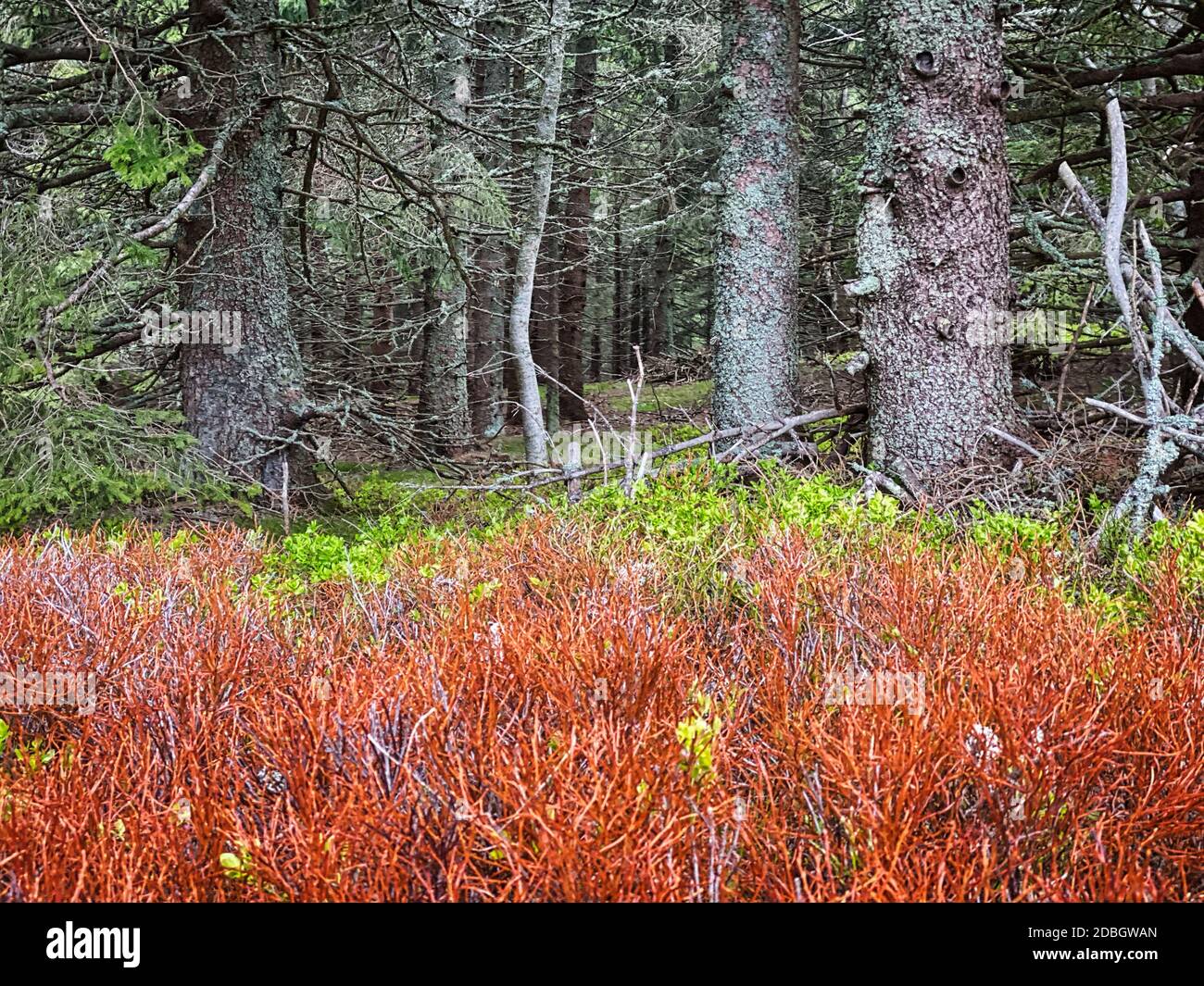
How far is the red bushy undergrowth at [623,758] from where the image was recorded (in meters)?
1.79

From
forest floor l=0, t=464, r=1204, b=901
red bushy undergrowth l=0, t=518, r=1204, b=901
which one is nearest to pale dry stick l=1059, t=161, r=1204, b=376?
forest floor l=0, t=464, r=1204, b=901

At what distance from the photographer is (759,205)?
25.0 feet

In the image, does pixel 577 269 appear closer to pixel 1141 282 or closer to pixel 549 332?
pixel 549 332

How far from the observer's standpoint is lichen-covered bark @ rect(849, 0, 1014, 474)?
6086mm

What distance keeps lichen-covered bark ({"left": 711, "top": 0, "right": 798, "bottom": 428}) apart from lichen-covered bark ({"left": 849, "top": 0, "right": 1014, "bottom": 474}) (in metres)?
1.42

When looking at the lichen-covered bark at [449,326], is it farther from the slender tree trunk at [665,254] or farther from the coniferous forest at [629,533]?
the slender tree trunk at [665,254]

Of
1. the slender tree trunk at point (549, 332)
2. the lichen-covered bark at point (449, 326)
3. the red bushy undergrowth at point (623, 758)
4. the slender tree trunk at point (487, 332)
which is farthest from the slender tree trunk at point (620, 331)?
the red bushy undergrowth at point (623, 758)

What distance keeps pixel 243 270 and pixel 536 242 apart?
303cm

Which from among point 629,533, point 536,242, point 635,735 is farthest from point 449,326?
point 635,735

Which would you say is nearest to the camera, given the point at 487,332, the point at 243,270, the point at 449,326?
the point at 243,270

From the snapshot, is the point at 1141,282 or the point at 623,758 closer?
the point at 623,758
